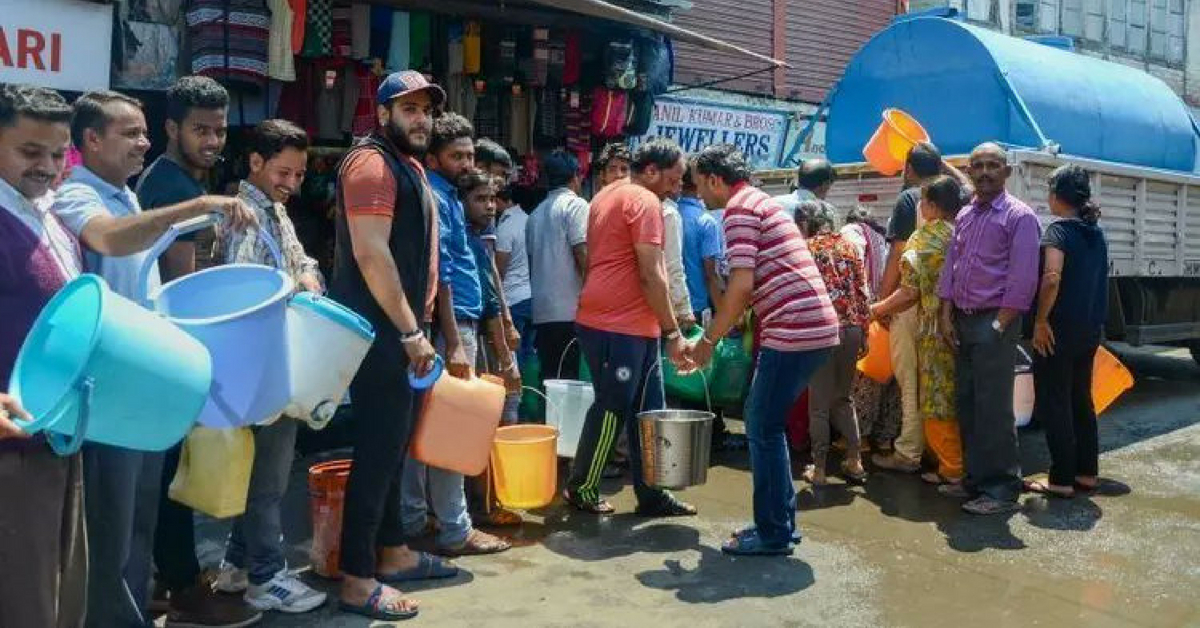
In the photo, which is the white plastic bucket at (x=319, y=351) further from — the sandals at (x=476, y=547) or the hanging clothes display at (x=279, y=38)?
the hanging clothes display at (x=279, y=38)

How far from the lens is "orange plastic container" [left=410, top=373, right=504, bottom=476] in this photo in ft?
13.1

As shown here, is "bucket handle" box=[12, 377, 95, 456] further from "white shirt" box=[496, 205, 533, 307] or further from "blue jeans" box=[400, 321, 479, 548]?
"white shirt" box=[496, 205, 533, 307]

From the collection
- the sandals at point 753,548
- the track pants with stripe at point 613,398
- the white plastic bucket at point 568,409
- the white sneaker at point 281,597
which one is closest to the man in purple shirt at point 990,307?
the sandals at point 753,548

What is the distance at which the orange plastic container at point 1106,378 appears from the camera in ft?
20.8

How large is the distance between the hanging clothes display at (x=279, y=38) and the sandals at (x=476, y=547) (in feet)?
11.4

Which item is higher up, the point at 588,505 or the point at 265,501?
the point at 265,501

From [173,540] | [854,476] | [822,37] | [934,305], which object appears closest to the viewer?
[173,540]

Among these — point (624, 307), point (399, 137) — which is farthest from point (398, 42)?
point (399, 137)

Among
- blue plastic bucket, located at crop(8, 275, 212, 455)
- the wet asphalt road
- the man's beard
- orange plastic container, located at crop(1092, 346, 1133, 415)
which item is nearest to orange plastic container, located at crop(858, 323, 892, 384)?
the wet asphalt road

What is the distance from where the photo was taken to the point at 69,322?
2.27 meters

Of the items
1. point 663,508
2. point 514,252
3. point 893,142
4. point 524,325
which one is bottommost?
point 663,508

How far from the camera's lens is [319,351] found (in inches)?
126

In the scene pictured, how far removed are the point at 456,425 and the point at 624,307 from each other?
3.99 ft

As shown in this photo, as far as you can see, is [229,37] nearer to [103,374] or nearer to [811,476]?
[811,476]
